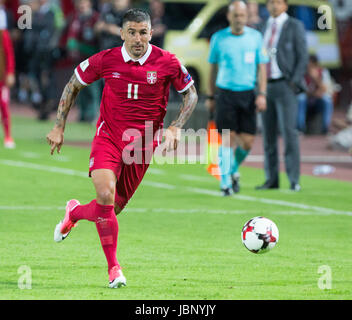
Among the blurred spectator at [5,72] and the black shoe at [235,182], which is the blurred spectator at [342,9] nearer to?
the blurred spectator at [5,72]

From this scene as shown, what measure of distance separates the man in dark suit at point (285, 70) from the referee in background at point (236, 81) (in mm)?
619

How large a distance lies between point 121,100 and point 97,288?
1641 mm

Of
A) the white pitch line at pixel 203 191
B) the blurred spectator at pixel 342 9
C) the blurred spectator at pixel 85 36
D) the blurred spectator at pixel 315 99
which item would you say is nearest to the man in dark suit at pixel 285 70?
the white pitch line at pixel 203 191

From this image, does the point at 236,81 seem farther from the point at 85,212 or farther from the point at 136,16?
the point at 85,212

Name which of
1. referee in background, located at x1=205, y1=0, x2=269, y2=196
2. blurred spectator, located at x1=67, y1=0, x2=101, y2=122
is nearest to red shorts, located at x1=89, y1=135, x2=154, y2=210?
referee in background, located at x1=205, y1=0, x2=269, y2=196

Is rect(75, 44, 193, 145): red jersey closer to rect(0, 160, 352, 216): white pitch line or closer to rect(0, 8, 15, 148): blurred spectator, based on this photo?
rect(0, 160, 352, 216): white pitch line

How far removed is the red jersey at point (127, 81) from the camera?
334 inches

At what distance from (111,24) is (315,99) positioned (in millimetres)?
5398

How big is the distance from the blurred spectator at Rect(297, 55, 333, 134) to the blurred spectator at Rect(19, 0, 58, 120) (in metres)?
6.47

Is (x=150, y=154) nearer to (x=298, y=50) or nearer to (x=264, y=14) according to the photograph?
(x=298, y=50)

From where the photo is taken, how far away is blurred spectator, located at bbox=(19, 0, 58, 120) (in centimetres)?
2588
